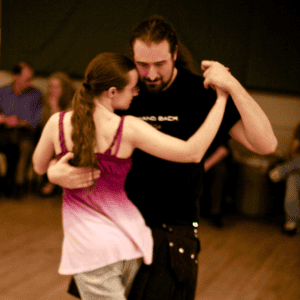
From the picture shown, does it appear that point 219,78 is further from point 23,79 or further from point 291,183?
point 23,79

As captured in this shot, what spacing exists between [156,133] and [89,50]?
3.87 meters

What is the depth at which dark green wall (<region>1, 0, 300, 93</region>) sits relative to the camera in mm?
4055

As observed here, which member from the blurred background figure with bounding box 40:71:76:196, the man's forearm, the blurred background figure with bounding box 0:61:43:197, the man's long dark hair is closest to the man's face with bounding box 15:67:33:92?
the blurred background figure with bounding box 0:61:43:197

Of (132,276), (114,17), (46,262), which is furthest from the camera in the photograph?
(114,17)

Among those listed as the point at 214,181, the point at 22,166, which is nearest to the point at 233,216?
the point at 214,181

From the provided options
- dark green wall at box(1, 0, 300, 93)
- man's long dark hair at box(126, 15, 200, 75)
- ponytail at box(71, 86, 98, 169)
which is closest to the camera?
ponytail at box(71, 86, 98, 169)

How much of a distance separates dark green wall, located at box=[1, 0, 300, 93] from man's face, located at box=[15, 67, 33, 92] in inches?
25.4

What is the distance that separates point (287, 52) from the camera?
4.04 m

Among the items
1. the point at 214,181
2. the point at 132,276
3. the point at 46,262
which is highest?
the point at 132,276

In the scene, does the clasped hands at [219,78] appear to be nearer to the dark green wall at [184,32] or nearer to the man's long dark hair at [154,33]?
the man's long dark hair at [154,33]

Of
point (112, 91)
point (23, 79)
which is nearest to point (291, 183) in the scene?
point (112, 91)

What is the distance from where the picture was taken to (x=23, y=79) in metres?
4.36

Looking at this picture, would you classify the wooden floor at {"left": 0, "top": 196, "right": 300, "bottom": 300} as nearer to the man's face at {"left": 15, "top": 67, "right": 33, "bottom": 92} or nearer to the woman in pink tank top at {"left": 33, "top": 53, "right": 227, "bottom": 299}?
the man's face at {"left": 15, "top": 67, "right": 33, "bottom": 92}

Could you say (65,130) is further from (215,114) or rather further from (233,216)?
(233,216)
